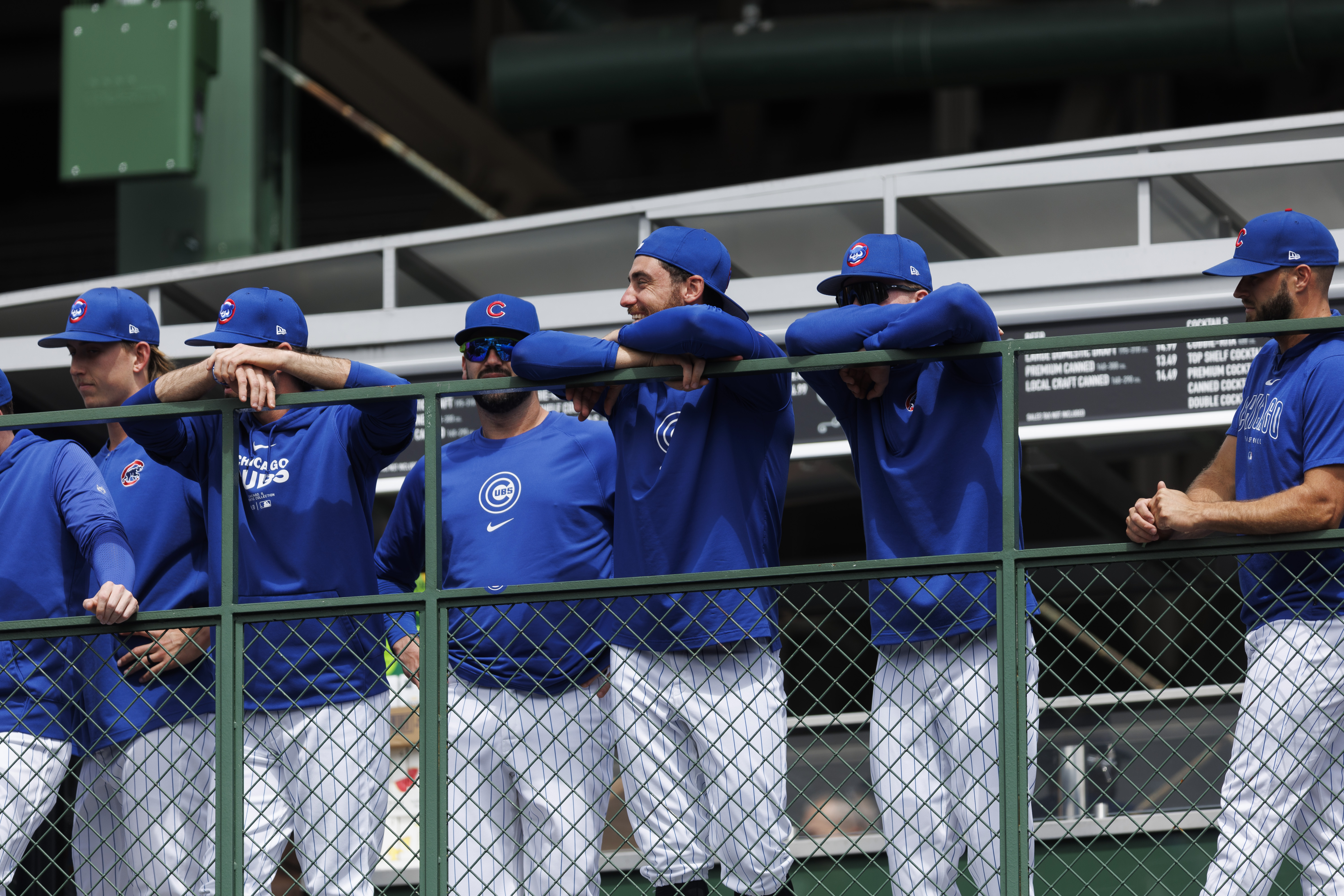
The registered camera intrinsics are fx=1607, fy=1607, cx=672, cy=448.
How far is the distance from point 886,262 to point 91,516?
249 cm

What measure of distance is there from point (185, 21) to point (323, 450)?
5.40m

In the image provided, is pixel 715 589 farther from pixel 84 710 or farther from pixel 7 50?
pixel 7 50

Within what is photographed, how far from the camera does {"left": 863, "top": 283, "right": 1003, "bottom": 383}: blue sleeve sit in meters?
4.18

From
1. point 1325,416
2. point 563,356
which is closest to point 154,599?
point 563,356

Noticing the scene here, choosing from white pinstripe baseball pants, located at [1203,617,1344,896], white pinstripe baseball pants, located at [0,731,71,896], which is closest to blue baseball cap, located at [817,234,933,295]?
white pinstripe baseball pants, located at [1203,617,1344,896]

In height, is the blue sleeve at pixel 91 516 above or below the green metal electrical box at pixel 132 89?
below

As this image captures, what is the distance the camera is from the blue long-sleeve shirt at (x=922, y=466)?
14.4 ft

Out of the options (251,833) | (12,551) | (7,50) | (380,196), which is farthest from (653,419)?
(7,50)

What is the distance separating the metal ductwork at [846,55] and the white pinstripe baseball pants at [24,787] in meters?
6.65

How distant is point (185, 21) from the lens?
368 inches

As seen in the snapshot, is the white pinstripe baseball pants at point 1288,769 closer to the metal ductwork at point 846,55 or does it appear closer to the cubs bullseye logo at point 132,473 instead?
the cubs bullseye logo at point 132,473

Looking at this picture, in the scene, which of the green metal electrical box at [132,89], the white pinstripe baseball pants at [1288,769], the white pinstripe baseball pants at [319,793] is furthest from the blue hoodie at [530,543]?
the green metal electrical box at [132,89]

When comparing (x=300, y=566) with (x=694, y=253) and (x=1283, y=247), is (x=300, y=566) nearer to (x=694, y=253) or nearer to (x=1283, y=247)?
(x=694, y=253)

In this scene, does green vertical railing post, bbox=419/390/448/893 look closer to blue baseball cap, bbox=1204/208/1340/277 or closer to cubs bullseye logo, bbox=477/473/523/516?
cubs bullseye logo, bbox=477/473/523/516
